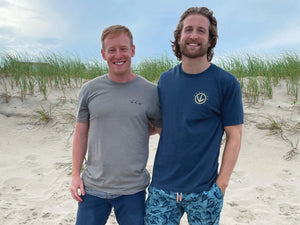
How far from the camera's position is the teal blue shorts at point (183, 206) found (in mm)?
1895

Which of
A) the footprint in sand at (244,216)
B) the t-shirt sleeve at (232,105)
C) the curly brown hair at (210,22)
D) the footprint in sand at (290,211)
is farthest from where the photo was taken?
the footprint in sand at (290,211)

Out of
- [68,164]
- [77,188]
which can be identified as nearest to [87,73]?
[68,164]

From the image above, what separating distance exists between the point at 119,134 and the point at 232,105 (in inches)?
29.9

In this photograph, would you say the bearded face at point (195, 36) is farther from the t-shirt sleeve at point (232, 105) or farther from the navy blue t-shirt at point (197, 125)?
the t-shirt sleeve at point (232, 105)

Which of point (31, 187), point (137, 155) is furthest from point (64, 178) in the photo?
point (137, 155)

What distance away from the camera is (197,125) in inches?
74.5

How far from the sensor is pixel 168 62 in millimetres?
8047

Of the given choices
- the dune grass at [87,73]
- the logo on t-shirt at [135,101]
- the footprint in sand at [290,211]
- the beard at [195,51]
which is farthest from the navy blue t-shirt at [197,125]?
the dune grass at [87,73]

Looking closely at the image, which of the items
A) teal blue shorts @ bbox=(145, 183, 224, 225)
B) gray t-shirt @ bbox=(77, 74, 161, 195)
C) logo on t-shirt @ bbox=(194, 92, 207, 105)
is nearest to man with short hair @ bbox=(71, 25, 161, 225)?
gray t-shirt @ bbox=(77, 74, 161, 195)

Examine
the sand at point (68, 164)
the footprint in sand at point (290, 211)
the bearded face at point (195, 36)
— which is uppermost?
the bearded face at point (195, 36)

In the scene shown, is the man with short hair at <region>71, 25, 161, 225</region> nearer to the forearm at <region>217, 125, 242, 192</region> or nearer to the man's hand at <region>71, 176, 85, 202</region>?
the man's hand at <region>71, 176, 85, 202</region>

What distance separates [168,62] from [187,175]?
6.41 meters

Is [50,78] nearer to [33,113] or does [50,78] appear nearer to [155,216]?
[33,113]

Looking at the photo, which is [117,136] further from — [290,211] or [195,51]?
[290,211]
